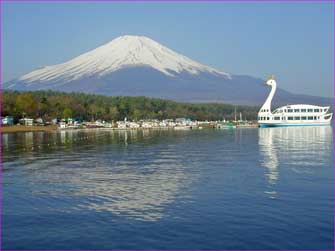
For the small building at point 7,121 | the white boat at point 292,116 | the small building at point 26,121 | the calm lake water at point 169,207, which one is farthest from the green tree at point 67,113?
the calm lake water at point 169,207

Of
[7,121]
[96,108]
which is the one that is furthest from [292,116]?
[7,121]

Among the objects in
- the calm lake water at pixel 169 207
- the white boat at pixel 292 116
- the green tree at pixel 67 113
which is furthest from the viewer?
the green tree at pixel 67 113

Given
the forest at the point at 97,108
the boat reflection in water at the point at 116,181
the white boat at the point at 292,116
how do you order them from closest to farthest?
1. the boat reflection in water at the point at 116,181
2. the forest at the point at 97,108
3. the white boat at the point at 292,116

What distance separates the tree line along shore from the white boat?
118ft

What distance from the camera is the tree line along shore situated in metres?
96.6

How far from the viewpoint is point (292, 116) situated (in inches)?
4257

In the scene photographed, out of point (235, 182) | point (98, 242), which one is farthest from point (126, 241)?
point (235, 182)

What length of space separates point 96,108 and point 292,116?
5005cm

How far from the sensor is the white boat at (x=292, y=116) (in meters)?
105

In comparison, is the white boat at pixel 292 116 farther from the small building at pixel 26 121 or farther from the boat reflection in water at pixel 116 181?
the boat reflection in water at pixel 116 181

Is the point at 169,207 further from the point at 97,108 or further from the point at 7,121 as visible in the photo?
the point at 97,108

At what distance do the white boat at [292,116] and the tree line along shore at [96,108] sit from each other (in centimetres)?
3591

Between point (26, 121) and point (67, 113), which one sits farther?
point (67, 113)

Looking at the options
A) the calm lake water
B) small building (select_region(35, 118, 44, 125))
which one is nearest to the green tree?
small building (select_region(35, 118, 44, 125))
